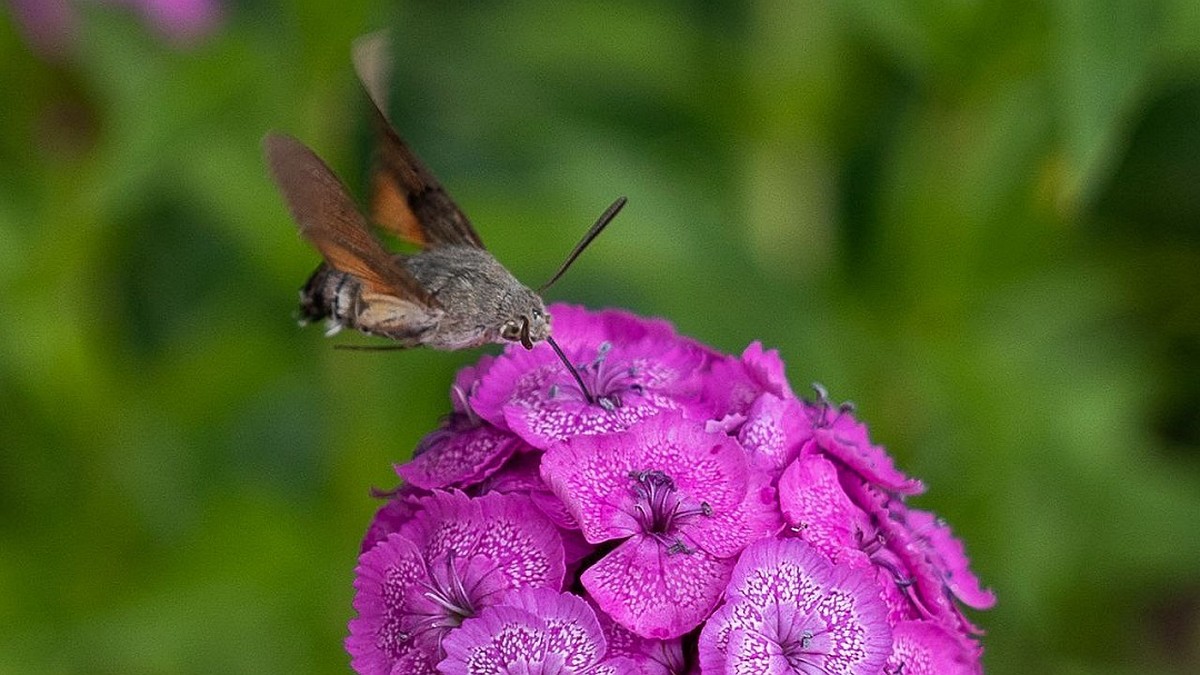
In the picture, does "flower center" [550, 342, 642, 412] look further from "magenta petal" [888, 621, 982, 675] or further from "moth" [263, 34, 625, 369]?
"magenta petal" [888, 621, 982, 675]

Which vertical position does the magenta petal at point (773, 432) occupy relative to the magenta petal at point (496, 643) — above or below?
above

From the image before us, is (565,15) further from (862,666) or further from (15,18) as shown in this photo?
(862,666)

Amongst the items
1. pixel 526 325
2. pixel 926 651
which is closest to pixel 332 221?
pixel 526 325

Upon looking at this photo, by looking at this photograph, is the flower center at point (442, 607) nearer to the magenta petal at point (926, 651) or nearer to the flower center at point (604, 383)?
the flower center at point (604, 383)

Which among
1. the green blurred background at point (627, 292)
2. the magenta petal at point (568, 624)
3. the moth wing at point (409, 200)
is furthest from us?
the green blurred background at point (627, 292)

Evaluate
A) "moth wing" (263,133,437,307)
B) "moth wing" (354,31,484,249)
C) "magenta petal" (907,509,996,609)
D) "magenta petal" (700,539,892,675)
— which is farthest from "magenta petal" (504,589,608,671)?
"moth wing" (354,31,484,249)

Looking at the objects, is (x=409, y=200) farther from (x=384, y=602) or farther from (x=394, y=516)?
(x=384, y=602)

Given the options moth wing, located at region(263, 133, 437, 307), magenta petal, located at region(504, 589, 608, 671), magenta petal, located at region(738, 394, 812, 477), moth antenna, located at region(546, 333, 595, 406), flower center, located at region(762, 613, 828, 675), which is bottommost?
magenta petal, located at region(504, 589, 608, 671)

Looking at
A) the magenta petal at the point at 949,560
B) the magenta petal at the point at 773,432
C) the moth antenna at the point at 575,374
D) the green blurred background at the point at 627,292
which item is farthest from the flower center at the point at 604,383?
the green blurred background at the point at 627,292
